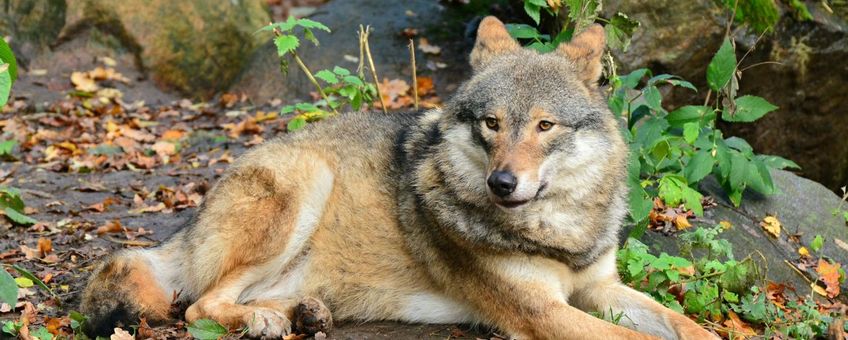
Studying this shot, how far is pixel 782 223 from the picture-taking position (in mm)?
6906

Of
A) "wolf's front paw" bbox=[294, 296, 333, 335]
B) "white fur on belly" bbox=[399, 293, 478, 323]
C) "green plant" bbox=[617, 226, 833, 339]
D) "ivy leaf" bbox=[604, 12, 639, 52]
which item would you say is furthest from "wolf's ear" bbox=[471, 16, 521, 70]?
"wolf's front paw" bbox=[294, 296, 333, 335]

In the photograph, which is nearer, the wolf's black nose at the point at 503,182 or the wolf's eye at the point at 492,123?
the wolf's black nose at the point at 503,182

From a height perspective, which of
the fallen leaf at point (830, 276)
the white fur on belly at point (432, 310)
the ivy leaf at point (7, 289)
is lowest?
the fallen leaf at point (830, 276)

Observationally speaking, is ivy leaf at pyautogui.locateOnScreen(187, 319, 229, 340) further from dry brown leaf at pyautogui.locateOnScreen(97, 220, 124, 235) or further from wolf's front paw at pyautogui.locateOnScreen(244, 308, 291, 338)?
dry brown leaf at pyautogui.locateOnScreen(97, 220, 124, 235)

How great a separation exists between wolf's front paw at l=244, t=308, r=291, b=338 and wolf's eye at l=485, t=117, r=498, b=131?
5.57 feet

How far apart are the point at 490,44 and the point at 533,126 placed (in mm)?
891

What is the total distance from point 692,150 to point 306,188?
10.2 ft

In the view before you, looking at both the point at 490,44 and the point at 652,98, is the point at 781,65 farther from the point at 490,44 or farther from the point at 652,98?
the point at 490,44

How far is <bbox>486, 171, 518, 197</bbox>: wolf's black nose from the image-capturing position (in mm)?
4391

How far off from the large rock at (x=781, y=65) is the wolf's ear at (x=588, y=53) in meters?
3.40

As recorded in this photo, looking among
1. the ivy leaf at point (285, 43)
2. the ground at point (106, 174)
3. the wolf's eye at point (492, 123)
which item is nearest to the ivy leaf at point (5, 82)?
the ground at point (106, 174)

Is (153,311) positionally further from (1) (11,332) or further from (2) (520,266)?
(2) (520,266)

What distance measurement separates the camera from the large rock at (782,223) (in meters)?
6.34

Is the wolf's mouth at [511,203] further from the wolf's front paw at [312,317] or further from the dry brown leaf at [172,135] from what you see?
the dry brown leaf at [172,135]
